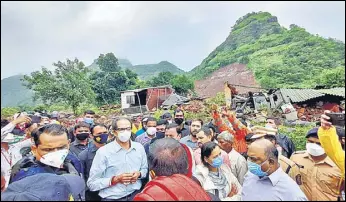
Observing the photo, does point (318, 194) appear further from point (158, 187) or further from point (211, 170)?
point (158, 187)

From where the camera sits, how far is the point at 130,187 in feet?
9.77

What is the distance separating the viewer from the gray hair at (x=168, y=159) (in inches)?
78.8

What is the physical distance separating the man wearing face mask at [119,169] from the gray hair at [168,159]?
0.88 metres

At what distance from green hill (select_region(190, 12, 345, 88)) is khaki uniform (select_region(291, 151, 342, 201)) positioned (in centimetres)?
1099

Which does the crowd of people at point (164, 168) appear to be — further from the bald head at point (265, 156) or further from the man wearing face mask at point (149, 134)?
the man wearing face mask at point (149, 134)

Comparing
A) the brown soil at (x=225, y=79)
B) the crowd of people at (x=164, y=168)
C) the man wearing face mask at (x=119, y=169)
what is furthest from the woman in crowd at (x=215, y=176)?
the brown soil at (x=225, y=79)

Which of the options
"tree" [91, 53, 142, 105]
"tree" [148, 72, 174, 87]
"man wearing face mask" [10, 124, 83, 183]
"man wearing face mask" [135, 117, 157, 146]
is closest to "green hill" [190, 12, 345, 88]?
"man wearing face mask" [135, 117, 157, 146]

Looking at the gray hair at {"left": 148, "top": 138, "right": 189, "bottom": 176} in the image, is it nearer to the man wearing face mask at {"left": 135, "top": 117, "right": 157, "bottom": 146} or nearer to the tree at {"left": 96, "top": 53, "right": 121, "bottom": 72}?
the man wearing face mask at {"left": 135, "top": 117, "right": 157, "bottom": 146}

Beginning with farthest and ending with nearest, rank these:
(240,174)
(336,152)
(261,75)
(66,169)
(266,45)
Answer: (266,45) < (261,75) < (240,174) < (66,169) < (336,152)

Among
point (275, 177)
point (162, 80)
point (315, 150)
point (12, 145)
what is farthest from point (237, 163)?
point (162, 80)

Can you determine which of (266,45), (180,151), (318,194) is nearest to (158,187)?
(180,151)

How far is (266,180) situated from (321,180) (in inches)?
28.2

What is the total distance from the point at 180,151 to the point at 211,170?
855 millimetres

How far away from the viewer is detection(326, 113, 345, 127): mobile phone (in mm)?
1783
